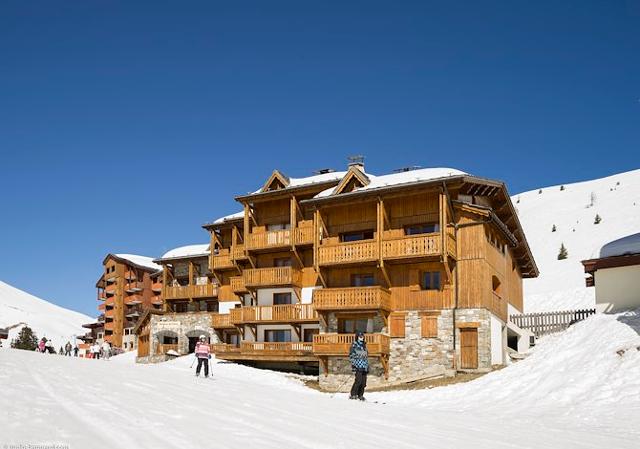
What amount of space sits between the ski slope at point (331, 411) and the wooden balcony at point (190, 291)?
88.4 feet

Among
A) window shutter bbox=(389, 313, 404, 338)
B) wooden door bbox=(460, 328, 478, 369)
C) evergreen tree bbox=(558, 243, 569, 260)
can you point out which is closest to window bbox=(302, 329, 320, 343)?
window shutter bbox=(389, 313, 404, 338)

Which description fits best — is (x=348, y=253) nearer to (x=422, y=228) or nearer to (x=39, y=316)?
(x=422, y=228)

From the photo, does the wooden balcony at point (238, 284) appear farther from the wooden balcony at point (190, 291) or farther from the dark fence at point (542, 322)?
the dark fence at point (542, 322)

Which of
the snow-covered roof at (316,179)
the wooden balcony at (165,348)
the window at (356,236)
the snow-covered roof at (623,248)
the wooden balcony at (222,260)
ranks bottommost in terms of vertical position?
the wooden balcony at (165,348)

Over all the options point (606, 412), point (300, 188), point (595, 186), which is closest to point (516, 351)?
point (300, 188)

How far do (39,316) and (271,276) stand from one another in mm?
120409

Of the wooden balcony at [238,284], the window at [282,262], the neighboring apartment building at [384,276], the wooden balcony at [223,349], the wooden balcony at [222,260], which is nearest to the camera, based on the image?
the neighboring apartment building at [384,276]

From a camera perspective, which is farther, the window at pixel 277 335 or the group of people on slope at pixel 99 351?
the group of people on slope at pixel 99 351

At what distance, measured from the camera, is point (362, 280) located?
120ft

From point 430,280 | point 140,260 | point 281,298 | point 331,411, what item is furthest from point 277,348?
point 140,260

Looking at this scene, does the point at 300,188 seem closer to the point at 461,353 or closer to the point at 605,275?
the point at 461,353

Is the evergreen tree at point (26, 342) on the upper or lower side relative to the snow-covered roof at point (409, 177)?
lower

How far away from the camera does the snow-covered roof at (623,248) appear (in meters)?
28.7

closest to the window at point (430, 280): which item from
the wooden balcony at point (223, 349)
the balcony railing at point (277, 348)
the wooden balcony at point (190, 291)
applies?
the balcony railing at point (277, 348)
